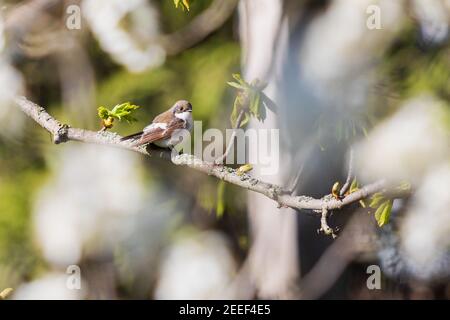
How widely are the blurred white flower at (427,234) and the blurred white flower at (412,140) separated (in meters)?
0.10

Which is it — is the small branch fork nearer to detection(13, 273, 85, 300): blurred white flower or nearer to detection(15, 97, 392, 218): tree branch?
detection(15, 97, 392, 218): tree branch

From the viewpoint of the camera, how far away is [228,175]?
57.1 inches

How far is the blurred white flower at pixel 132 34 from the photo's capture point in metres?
2.56

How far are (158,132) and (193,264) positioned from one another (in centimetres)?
101

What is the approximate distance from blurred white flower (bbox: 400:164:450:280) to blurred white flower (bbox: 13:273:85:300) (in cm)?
118

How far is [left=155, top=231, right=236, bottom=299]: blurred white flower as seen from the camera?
8.23 feet

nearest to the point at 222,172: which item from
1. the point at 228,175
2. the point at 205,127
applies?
the point at 228,175

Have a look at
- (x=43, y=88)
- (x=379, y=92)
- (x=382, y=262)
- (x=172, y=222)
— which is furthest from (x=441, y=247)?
(x=43, y=88)

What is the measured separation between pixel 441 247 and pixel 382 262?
0.68 ft

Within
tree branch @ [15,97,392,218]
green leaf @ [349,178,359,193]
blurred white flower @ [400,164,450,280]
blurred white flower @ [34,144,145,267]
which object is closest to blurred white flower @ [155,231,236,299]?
blurred white flower @ [34,144,145,267]

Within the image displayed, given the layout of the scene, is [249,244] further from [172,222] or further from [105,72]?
[105,72]

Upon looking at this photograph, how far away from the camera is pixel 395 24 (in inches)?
96.7

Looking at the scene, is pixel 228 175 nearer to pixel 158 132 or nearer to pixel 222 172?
pixel 222 172

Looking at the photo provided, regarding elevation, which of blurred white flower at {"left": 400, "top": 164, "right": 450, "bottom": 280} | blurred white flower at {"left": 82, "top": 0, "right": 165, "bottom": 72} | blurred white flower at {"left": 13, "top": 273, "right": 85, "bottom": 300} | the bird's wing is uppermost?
blurred white flower at {"left": 82, "top": 0, "right": 165, "bottom": 72}
